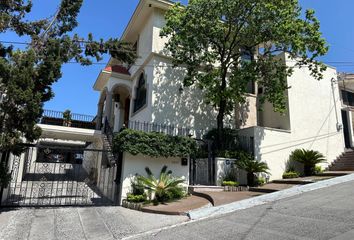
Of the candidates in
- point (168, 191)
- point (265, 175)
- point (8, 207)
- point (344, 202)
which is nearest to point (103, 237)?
point (168, 191)

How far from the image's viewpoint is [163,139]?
11.4 meters

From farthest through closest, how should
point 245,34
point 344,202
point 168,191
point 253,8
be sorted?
point 245,34, point 253,8, point 168,191, point 344,202

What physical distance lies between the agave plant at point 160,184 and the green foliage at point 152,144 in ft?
2.93

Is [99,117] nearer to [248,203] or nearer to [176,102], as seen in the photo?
[176,102]

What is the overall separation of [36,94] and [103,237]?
500cm

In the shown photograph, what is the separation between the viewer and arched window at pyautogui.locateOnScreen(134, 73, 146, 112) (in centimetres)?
1703

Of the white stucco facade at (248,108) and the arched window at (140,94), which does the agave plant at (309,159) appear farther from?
the arched window at (140,94)

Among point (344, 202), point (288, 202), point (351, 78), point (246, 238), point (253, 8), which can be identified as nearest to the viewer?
point (246, 238)

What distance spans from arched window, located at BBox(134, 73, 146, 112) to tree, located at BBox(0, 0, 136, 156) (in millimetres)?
5253

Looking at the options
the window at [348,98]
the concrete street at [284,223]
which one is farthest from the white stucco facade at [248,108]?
the concrete street at [284,223]

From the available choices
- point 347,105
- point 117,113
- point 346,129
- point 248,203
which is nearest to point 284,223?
point 248,203

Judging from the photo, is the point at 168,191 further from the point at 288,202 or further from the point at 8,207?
the point at 8,207

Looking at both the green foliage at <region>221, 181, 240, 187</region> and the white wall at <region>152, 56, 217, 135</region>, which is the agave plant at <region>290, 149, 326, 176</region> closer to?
the green foliage at <region>221, 181, 240, 187</region>

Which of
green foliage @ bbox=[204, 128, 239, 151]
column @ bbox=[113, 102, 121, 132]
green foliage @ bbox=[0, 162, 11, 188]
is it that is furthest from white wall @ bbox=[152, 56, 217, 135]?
green foliage @ bbox=[0, 162, 11, 188]
